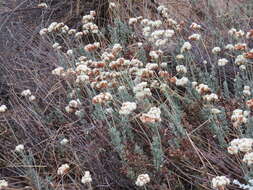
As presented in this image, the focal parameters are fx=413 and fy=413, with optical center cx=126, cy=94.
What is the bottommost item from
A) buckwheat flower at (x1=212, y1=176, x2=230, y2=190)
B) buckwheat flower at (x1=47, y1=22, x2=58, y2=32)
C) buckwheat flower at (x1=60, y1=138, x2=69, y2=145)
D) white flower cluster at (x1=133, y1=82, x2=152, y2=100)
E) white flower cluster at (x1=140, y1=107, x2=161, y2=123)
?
buckwheat flower at (x1=60, y1=138, x2=69, y2=145)

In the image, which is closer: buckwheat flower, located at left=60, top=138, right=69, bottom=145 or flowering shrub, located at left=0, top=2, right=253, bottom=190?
flowering shrub, located at left=0, top=2, right=253, bottom=190

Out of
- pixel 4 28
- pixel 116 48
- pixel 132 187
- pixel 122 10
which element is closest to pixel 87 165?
pixel 132 187

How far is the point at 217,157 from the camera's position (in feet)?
8.36

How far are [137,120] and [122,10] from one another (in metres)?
2.35

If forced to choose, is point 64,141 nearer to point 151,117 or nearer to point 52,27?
point 151,117

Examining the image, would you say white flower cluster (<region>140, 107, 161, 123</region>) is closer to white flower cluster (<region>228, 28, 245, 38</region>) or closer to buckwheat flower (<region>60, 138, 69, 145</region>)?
buckwheat flower (<region>60, 138, 69, 145</region>)

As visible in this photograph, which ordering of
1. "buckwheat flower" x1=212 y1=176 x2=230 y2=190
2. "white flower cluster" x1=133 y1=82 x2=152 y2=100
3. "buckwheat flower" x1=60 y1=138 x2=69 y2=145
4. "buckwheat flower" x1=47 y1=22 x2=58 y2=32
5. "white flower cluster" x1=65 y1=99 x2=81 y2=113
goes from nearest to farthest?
1. "buckwheat flower" x1=212 y1=176 x2=230 y2=190
2. "white flower cluster" x1=133 y1=82 x2=152 y2=100
3. "buckwheat flower" x1=60 y1=138 x2=69 y2=145
4. "white flower cluster" x1=65 y1=99 x2=81 y2=113
5. "buckwheat flower" x1=47 y1=22 x2=58 y2=32

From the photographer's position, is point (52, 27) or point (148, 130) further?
point (52, 27)

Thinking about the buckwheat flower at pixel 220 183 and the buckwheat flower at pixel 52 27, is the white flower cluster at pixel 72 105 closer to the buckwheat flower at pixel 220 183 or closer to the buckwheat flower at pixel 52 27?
the buckwheat flower at pixel 52 27

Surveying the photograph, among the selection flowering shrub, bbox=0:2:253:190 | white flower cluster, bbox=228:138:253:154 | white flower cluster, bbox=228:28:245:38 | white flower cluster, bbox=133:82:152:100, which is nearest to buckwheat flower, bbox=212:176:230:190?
flowering shrub, bbox=0:2:253:190

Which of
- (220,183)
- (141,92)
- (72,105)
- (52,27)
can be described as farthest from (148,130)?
(52,27)

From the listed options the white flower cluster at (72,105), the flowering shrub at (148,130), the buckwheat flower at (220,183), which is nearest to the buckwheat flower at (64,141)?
the flowering shrub at (148,130)

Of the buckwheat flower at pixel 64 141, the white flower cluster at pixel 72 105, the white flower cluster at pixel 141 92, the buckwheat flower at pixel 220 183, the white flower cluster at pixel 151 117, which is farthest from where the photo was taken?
the white flower cluster at pixel 72 105

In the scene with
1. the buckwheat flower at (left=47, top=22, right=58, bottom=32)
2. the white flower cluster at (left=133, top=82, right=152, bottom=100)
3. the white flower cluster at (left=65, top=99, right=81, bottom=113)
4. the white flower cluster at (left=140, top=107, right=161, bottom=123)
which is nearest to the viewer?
the white flower cluster at (left=140, top=107, right=161, bottom=123)
